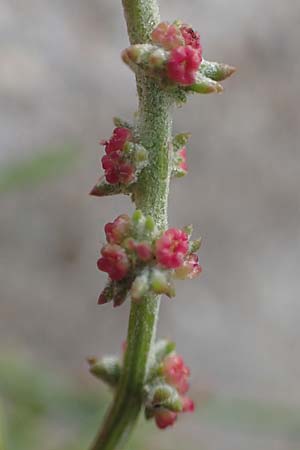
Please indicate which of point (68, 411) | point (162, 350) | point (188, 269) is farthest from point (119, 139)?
point (68, 411)

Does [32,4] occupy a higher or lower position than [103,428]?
higher

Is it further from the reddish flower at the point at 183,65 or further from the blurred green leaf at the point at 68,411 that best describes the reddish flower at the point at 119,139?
the blurred green leaf at the point at 68,411

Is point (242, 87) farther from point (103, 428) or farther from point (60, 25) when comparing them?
point (103, 428)

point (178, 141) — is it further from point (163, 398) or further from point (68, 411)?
point (68, 411)

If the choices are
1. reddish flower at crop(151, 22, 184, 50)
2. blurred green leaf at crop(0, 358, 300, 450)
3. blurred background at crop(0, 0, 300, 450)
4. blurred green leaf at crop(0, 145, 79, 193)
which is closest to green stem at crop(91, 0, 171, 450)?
reddish flower at crop(151, 22, 184, 50)

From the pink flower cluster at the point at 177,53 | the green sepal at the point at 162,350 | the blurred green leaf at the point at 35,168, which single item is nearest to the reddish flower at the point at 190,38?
the pink flower cluster at the point at 177,53

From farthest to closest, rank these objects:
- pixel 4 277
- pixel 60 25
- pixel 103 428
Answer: pixel 60 25 → pixel 4 277 → pixel 103 428

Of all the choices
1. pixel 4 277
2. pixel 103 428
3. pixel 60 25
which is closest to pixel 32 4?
pixel 60 25
